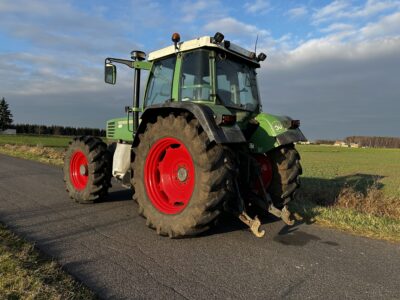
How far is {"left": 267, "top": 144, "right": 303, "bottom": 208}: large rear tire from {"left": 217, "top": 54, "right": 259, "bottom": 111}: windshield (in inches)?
34.6

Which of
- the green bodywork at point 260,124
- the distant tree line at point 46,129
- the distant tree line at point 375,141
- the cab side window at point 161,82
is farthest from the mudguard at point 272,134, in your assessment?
the distant tree line at point 375,141

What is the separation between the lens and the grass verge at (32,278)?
2.96m

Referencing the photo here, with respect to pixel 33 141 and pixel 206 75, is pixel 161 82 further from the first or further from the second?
pixel 33 141

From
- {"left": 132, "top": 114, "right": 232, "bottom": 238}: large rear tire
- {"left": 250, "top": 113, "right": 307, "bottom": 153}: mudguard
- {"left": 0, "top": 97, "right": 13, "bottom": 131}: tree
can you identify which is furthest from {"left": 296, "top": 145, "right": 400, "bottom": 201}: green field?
{"left": 0, "top": 97, "right": 13, "bottom": 131}: tree

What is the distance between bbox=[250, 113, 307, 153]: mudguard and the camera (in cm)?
540

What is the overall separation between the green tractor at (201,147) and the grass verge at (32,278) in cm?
148

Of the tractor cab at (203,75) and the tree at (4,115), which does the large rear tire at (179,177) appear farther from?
the tree at (4,115)

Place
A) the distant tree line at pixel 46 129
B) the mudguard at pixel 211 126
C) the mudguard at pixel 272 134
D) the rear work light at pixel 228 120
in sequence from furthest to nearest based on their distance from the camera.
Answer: the distant tree line at pixel 46 129 → the mudguard at pixel 272 134 → the rear work light at pixel 228 120 → the mudguard at pixel 211 126

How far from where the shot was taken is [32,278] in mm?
3215

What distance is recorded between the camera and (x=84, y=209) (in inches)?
246

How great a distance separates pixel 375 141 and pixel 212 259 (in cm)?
13841

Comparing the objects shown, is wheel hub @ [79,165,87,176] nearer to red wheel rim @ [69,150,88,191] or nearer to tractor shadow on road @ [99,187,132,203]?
red wheel rim @ [69,150,88,191]

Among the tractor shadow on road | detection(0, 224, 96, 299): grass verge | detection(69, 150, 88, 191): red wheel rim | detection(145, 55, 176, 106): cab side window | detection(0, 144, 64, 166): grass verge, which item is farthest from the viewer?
detection(0, 144, 64, 166): grass verge

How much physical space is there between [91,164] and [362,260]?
448 centimetres
